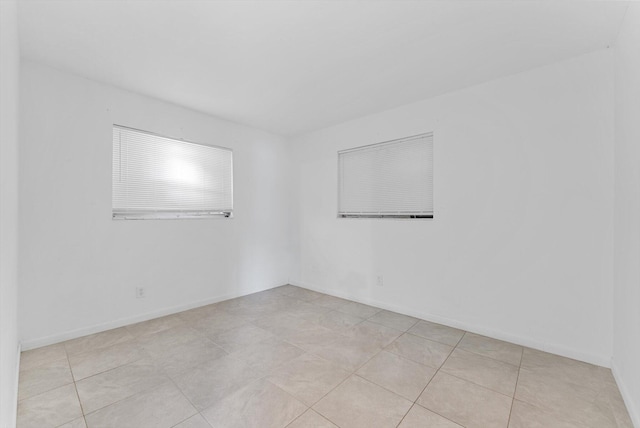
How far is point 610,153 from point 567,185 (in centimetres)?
35

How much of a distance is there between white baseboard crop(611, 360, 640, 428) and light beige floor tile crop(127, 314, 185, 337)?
3.72m

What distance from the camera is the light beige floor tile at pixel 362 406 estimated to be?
1.67 m

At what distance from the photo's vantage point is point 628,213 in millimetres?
1877

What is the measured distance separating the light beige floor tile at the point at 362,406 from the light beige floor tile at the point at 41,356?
230cm

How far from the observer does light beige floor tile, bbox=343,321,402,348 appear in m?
2.73

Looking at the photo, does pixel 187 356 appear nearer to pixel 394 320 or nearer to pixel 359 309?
pixel 359 309

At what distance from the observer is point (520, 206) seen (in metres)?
2.64

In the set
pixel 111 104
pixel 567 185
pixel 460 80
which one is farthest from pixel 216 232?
pixel 567 185

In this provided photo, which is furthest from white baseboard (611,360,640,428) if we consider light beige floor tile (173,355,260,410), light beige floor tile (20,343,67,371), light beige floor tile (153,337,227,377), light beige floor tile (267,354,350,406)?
light beige floor tile (20,343,67,371)

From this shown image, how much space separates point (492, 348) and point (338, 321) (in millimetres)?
1538

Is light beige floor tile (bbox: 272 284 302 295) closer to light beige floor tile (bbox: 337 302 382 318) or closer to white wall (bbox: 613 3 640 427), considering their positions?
light beige floor tile (bbox: 337 302 382 318)

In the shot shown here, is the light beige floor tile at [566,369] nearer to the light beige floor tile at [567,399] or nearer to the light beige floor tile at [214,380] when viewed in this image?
the light beige floor tile at [567,399]

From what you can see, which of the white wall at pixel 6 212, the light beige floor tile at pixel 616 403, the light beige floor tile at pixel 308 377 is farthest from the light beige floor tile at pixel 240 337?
the light beige floor tile at pixel 616 403

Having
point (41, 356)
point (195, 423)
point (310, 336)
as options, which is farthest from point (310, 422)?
point (41, 356)
